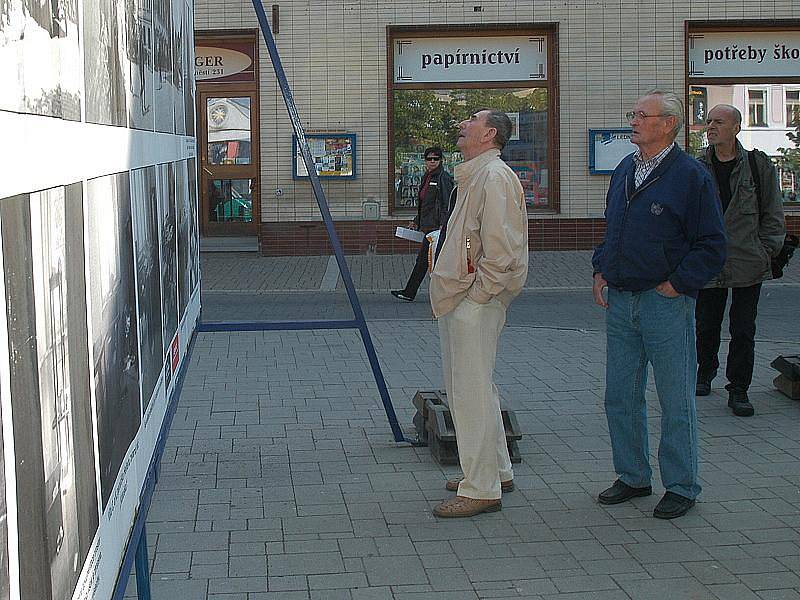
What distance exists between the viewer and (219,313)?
13.2 metres

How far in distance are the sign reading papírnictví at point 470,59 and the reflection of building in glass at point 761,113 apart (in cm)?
270

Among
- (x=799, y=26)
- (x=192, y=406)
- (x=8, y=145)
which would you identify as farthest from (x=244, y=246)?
(x=8, y=145)

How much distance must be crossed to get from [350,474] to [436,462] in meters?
0.50

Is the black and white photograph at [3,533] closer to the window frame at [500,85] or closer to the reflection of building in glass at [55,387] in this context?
the reflection of building in glass at [55,387]

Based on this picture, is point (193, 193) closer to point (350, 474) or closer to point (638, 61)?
point (350, 474)

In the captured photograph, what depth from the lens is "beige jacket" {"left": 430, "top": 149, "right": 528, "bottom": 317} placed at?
5.27m

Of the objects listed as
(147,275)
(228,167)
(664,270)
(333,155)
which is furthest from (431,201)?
(147,275)

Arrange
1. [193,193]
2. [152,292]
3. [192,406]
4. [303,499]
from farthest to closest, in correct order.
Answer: [192,406]
[303,499]
[193,193]
[152,292]

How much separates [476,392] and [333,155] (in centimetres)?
1393

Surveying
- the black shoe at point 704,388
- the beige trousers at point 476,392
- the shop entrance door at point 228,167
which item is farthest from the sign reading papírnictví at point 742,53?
the beige trousers at point 476,392

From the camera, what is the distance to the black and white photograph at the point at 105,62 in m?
2.29

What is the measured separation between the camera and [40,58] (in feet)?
5.79

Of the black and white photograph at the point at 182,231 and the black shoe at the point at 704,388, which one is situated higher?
the black and white photograph at the point at 182,231

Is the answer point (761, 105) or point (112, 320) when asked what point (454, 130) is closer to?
point (761, 105)
